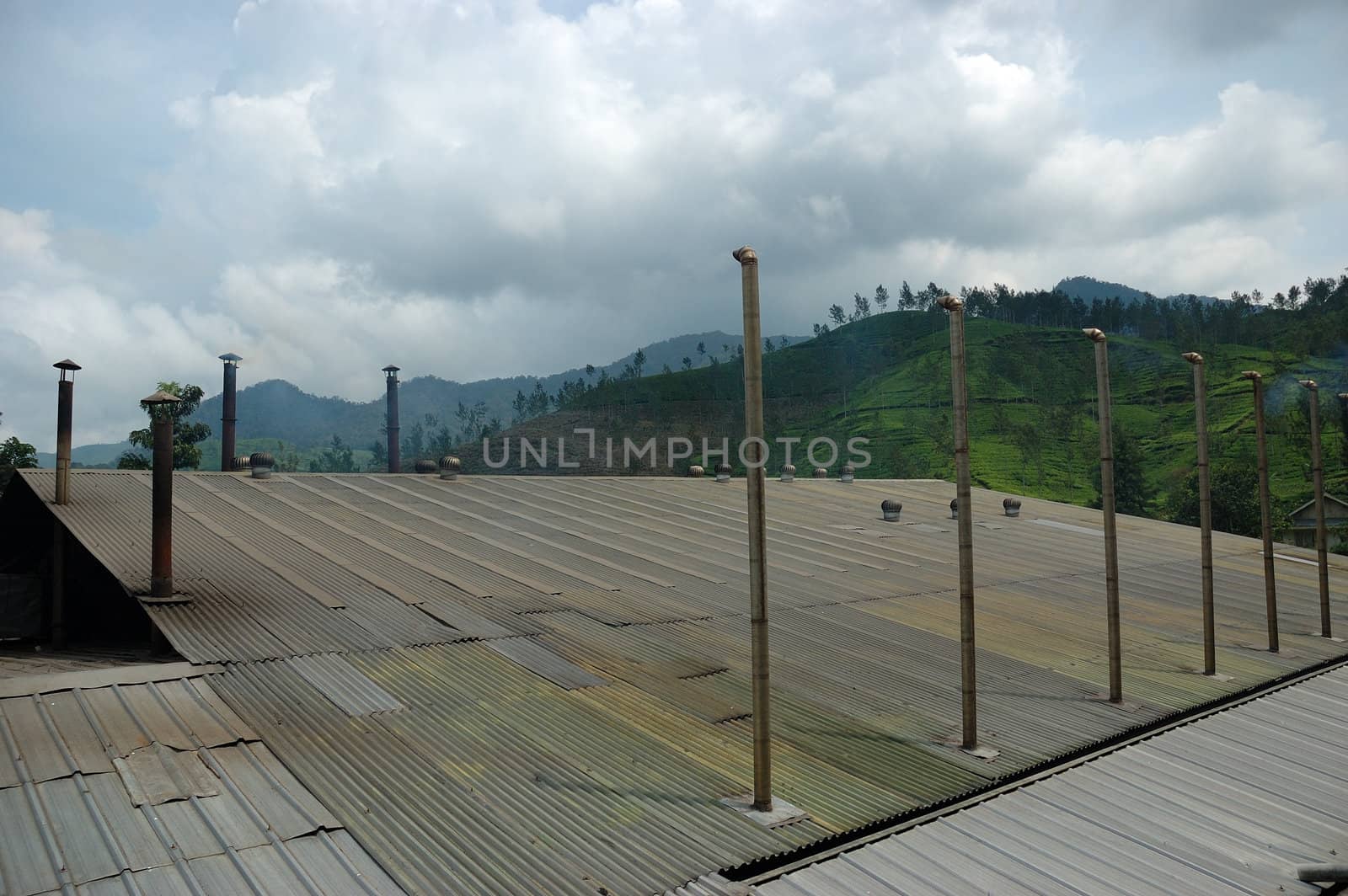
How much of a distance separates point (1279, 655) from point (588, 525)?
49.9ft

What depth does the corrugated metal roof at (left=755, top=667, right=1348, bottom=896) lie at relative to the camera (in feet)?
26.8

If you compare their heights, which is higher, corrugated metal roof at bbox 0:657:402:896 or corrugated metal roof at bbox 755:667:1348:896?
corrugated metal roof at bbox 0:657:402:896

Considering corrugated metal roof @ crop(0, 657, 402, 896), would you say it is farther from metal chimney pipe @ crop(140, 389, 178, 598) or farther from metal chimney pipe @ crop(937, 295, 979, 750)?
metal chimney pipe @ crop(937, 295, 979, 750)

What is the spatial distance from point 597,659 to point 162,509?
249 inches

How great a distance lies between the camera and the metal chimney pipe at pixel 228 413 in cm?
2952

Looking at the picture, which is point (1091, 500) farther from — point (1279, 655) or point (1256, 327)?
point (1279, 655)

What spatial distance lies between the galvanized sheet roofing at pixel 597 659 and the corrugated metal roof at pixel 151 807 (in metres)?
0.38

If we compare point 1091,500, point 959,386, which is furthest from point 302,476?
point 1091,500

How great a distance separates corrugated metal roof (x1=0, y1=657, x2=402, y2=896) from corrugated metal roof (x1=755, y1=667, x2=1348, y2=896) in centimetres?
318

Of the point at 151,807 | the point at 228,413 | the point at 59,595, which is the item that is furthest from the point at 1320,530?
the point at 228,413

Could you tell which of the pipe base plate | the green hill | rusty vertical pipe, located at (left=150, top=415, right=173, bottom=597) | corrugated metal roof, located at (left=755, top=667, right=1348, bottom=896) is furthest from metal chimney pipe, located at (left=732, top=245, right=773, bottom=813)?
the green hill

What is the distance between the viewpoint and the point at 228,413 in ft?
108

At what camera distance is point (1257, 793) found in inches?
437

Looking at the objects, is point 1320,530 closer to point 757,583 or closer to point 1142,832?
point 1142,832
